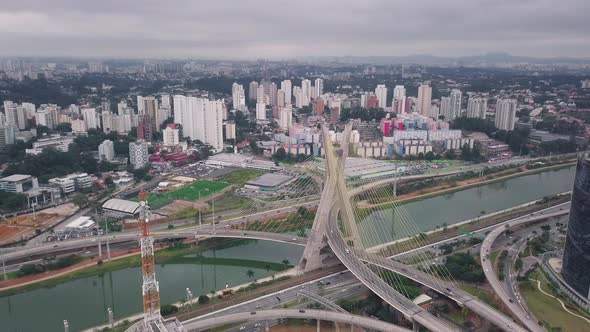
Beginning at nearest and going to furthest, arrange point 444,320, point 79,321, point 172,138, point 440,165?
point 444,320, point 79,321, point 440,165, point 172,138

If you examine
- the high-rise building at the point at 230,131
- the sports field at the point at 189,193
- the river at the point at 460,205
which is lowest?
the river at the point at 460,205

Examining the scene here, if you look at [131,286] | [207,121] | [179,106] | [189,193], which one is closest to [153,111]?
[179,106]

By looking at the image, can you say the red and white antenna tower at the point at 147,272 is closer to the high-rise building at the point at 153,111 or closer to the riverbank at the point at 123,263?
the riverbank at the point at 123,263

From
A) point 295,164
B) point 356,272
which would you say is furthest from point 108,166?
point 356,272

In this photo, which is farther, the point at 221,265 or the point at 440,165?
the point at 440,165

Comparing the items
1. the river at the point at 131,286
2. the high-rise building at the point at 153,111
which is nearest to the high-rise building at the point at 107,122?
the high-rise building at the point at 153,111

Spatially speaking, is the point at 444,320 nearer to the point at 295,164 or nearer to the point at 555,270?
the point at 555,270

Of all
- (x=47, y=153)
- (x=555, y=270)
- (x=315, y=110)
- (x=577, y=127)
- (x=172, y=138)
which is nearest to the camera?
(x=555, y=270)
